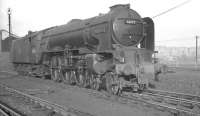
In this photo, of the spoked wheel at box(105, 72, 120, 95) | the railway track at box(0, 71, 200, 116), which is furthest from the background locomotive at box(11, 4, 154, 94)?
the railway track at box(0, 71, 200, 116)

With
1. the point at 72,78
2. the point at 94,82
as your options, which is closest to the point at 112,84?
the point at 94,82

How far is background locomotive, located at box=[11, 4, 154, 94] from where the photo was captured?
12.0 m

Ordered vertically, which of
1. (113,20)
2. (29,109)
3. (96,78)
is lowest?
(29,109)

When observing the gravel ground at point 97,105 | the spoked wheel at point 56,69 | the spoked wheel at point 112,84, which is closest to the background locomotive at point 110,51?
the spoked wheel at point 112,84

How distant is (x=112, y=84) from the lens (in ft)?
39.3

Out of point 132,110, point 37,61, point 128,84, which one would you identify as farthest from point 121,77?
point 37,61

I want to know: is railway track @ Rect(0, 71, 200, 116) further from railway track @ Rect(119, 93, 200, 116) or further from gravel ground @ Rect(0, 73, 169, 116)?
gravel ground @ Rect(0, 73, 169, 116)

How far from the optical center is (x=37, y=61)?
20.0 m

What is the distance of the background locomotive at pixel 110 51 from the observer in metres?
12.0

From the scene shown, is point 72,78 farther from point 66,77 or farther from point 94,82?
point 94,82

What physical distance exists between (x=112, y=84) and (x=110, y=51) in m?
1.44

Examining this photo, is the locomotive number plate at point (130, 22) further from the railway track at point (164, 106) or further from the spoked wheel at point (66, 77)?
the spoked wheel at point (66, 77)

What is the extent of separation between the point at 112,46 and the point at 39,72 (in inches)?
381

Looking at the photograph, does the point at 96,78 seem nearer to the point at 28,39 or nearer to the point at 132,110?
the point at 132,110
